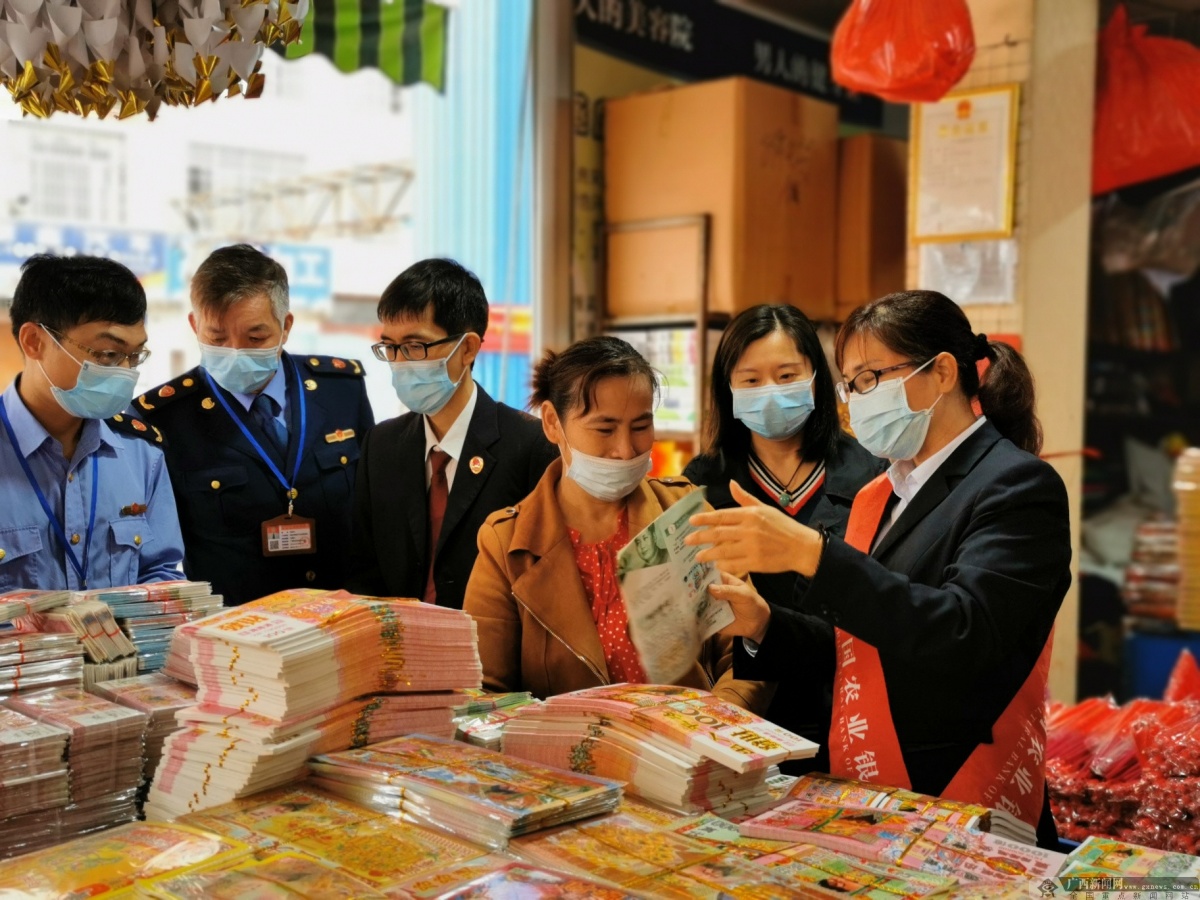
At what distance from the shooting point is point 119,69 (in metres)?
1.92

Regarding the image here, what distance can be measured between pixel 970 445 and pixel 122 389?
70.6 inches

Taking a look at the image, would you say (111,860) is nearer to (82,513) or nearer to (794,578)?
(82,513)

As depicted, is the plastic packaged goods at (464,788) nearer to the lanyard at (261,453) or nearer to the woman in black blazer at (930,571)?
the woman in black blazer at (930,571)

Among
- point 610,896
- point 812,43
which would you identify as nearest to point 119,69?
point 610,896

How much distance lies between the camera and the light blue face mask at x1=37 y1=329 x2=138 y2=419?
8.37 ft

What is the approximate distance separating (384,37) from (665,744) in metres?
4.42

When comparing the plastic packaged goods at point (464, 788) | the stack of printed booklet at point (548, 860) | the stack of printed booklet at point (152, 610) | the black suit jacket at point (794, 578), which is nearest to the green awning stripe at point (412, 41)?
the black suit jacket at point (794, 578)

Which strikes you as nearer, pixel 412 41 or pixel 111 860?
pixel 111 860

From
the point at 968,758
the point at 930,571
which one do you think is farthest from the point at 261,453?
the point at 968,758

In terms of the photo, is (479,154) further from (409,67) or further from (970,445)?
(970,445)

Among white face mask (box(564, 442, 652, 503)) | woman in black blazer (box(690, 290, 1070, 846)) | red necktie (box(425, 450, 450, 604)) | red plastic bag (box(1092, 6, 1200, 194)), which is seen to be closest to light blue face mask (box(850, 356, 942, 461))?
woman in black blazer (box(690, 290, 1070, 846))

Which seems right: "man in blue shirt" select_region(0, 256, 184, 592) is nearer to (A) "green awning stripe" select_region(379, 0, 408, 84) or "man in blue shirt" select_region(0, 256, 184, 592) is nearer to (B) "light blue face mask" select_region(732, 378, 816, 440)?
(B) "light blue face mask" select_region(732, 378, 816, 440)

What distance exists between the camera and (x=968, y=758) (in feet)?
6.57

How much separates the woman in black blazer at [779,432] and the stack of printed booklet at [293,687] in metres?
1.02
